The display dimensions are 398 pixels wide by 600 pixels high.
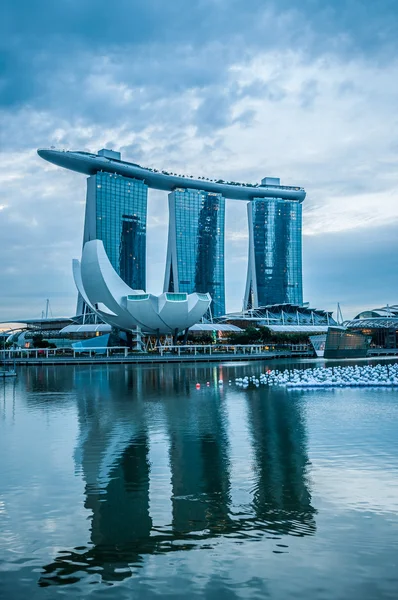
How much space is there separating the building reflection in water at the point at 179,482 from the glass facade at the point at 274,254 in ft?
301

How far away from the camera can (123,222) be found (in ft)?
323

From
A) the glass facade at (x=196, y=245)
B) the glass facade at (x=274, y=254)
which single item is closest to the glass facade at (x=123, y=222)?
the glass facade at (x=196, y=245)

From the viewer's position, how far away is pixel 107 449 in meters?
12.9

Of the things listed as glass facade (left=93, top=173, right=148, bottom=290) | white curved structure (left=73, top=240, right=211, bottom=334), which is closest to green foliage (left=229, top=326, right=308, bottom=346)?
white curved structure (left=73, top=240, right=211, bottom=334)

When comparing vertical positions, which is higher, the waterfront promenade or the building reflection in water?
the waterfront promenade

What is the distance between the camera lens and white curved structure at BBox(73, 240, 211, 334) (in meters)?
57.3

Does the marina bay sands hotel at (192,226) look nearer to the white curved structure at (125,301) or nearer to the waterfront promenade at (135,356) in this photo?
the waterfront promenade at (135,356)

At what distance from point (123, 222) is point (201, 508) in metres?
92.6

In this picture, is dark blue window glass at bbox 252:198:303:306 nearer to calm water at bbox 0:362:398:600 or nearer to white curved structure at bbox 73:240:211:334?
white curved structure at bbox 73:240:211:334

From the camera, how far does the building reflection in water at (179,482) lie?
703cm

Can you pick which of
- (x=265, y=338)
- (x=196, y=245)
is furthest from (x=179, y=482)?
(x=196, y=245)

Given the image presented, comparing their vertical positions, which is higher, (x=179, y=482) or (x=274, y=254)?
(x=274, y=254)

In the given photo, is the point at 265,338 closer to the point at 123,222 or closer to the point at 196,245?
the point at 196,245

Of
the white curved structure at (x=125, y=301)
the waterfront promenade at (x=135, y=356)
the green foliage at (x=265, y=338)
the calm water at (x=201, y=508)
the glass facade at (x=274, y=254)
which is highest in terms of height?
the glass facade at (x=274, y=254)
